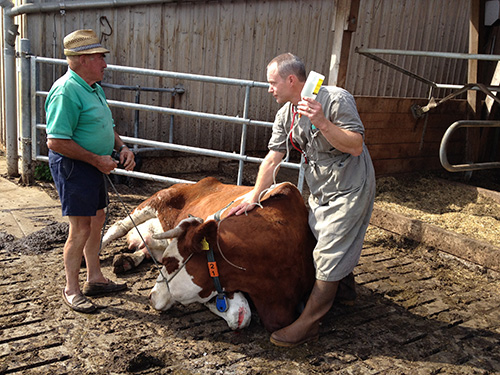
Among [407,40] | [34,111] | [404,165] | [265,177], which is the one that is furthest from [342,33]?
[407,40]

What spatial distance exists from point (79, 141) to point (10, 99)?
394cm

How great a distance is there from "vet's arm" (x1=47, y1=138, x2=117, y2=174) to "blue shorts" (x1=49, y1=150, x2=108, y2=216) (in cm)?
11

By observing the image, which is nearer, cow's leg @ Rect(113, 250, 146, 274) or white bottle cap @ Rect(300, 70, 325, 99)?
white bottle cap @ Rect(300, 70, 325, 99)

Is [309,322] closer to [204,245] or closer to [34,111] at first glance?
[204,245]

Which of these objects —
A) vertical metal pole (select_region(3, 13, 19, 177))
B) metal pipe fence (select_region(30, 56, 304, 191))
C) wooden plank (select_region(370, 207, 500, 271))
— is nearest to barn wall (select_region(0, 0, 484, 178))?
vertical metal pole (select_region(3, 13, 19, 177))

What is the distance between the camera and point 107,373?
2836 mm

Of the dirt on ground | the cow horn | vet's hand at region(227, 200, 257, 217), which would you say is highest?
vet's hand at region(227, 200, 257, 217)

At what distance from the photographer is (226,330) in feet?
11.2

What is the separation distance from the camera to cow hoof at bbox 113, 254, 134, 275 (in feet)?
13.6

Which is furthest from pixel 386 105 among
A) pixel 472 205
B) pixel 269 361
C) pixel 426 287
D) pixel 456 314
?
pixel 269 361

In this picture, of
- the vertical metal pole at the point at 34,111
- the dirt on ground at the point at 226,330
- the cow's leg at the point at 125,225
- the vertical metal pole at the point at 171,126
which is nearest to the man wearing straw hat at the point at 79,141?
the dirt on ground at the point at 226,330

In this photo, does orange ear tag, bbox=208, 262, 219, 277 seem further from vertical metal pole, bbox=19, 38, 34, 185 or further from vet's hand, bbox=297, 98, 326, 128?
vertical metal pole, bbox=19, 38, 34, 185

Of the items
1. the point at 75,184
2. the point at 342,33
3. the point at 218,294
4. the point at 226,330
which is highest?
the point at 342,33

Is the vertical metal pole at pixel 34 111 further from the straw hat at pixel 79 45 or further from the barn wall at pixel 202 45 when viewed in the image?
the straw hat at pixel 79 45
